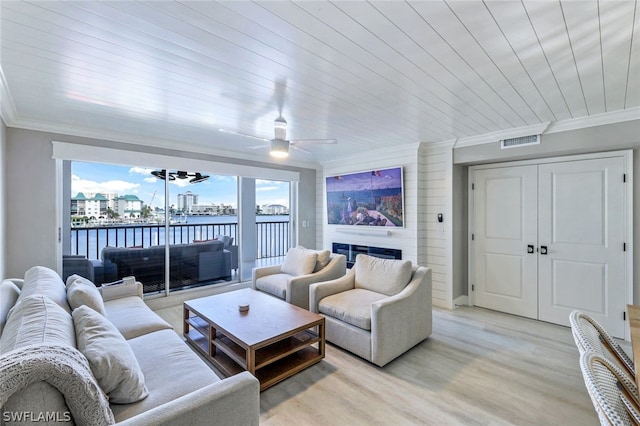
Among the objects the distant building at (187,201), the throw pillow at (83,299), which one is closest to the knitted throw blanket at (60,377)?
the throw pillow at (83,299)

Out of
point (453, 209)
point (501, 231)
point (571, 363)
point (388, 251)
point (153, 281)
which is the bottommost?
point (571, 363)

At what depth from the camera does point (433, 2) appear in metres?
1.44

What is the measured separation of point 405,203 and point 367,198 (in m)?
0.69

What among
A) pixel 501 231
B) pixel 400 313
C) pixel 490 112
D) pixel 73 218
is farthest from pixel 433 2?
pixel 73 218

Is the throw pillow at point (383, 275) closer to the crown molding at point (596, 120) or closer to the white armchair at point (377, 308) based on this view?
the white armchair at point (377, 308)

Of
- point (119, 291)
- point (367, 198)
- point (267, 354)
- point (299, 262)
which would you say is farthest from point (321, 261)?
point (119, 291)

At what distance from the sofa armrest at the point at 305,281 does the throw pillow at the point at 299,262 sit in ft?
0.48

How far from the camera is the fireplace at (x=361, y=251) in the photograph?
4672 millimetres

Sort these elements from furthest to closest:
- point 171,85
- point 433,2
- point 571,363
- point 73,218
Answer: point 73,218
point 571,363
point 171,85
point 433,2

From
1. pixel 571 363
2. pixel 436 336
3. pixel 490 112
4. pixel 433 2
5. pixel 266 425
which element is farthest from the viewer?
pixel 436 336

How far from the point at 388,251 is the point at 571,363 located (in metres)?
2.47

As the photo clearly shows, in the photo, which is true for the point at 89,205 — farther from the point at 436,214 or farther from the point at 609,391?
the point at 609,391

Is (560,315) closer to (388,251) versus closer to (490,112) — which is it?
(388,251)

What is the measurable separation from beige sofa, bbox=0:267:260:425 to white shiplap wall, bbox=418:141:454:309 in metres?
3.53
